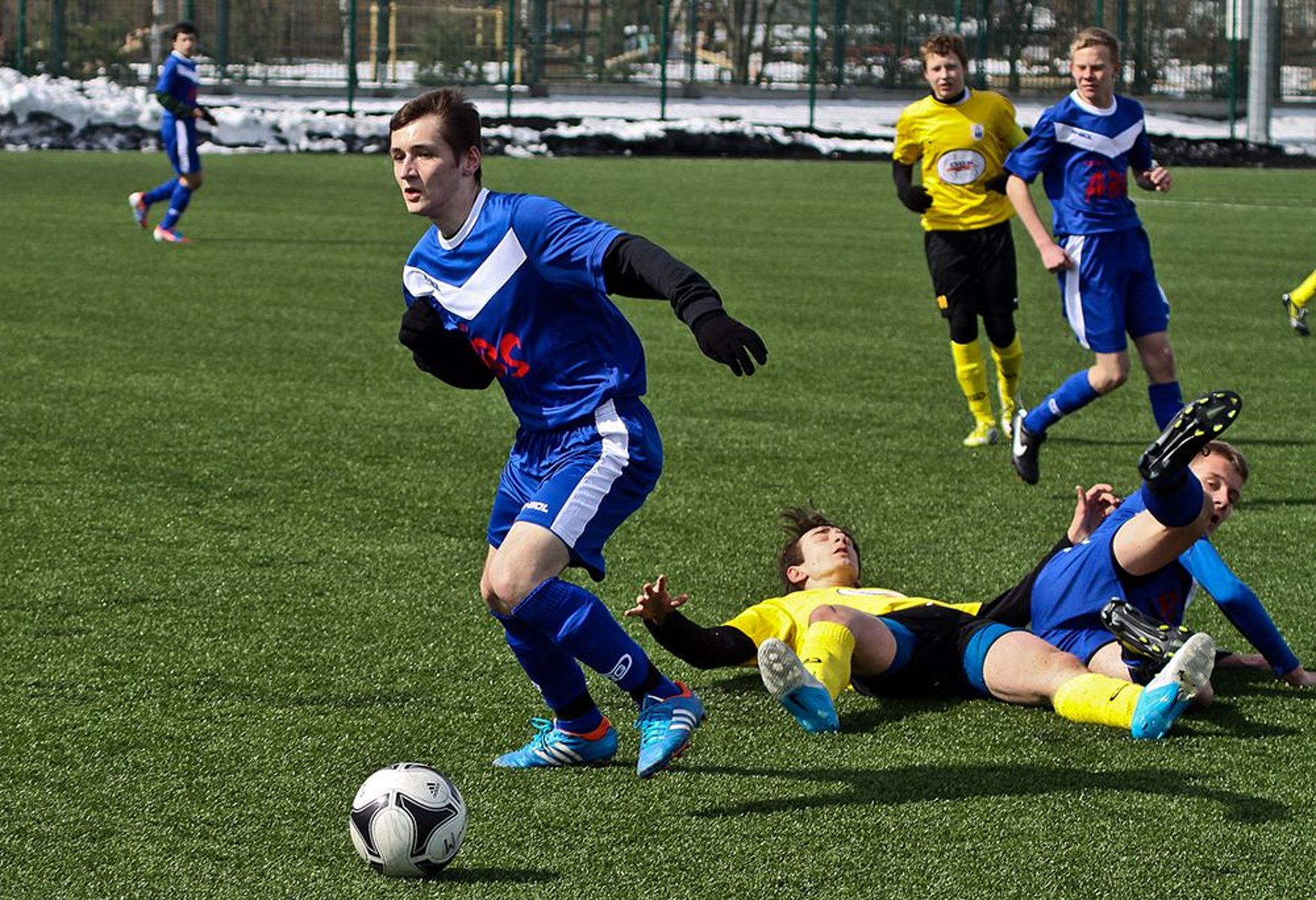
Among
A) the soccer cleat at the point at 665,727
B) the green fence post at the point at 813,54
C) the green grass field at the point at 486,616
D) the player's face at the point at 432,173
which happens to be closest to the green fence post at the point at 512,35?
the green fence post at the point at 813,54

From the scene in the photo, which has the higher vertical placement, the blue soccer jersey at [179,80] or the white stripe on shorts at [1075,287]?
the blue soccer jersey at [179,80]

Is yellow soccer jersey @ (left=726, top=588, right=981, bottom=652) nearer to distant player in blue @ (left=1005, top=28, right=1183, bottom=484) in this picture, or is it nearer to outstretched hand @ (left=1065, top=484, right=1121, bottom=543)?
outstretched hand @ (left=1065, top=484, right=1121, bottom=543)

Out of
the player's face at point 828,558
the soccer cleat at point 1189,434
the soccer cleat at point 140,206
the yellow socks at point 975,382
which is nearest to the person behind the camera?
the soccer cleat at point 1189,434

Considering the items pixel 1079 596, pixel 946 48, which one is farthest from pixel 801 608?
pixel 946 48

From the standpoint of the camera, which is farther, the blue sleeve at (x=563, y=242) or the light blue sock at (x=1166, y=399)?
the light blue sock at (x=1166, y=399)

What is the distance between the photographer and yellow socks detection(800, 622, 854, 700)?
510cm

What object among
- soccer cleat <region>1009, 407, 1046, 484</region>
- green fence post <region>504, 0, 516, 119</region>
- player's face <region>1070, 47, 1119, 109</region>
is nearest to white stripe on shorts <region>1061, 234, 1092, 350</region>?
soccer cleat <region>1009, 407, 1046, 484</region>

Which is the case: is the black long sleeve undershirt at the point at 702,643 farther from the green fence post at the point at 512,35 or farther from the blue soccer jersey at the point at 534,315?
the green fence post at the point at 512,35

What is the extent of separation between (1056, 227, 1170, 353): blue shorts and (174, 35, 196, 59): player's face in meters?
11.7

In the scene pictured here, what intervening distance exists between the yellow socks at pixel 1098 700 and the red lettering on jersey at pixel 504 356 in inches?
69.1

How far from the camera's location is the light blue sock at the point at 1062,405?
852 cm

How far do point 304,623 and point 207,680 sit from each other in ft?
2.14

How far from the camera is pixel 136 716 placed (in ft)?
16.5

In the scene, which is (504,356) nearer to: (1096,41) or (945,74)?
(1096,41)
